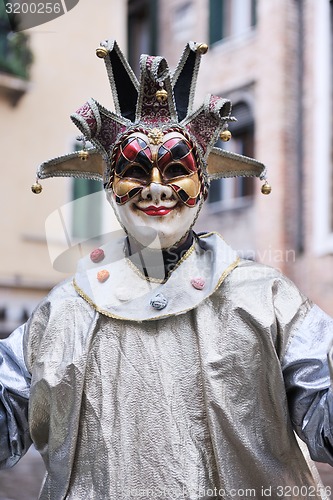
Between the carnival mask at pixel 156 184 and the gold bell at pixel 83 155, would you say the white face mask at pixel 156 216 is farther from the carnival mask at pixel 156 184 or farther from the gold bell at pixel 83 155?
the gold bell at pixel 83 155

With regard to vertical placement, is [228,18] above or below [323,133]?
above

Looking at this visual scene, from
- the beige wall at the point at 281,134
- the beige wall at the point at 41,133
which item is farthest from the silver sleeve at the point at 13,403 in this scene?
the beige wall at the point at 281,134

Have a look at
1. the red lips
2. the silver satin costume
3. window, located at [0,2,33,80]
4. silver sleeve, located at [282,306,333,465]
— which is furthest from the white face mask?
window, located at [0,2,33,80]

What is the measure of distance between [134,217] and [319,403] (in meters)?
0.61

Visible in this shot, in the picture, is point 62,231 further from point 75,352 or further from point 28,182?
point 28,182

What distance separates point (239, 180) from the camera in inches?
333

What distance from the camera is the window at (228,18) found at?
8.47m

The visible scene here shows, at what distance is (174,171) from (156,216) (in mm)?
119

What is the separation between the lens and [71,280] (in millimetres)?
2287

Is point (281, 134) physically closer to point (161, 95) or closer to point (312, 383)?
point (161, 95)

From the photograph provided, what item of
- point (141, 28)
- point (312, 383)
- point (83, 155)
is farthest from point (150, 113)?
point (141, 28)

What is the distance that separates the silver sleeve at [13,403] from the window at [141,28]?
7.17m

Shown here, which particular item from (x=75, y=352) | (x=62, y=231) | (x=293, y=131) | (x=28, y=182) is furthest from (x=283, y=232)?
(x=75, y=352)

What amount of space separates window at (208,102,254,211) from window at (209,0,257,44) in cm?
72
